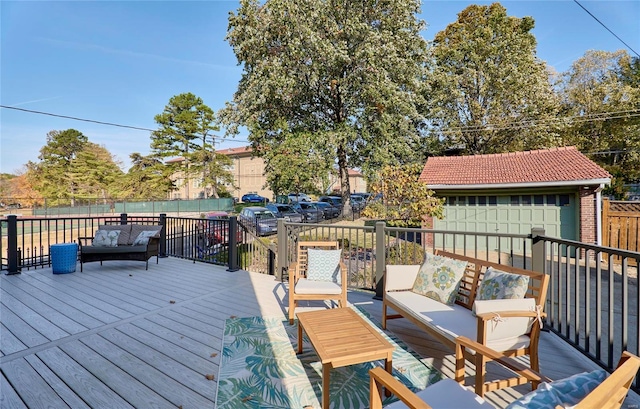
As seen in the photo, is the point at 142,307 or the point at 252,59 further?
the point at 252,59

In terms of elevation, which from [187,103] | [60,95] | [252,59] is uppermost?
[187,103]

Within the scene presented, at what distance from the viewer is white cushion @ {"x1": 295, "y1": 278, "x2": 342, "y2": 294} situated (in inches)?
134

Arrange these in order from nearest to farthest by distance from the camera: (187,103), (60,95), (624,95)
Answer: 1. (60,95)
2. (624,95)
3. (187,103)

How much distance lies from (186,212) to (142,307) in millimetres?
20161

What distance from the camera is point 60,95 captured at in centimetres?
1415

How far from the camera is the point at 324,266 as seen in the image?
12.5 ft

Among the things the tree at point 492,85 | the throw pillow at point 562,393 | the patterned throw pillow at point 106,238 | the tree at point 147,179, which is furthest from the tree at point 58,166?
the throw pillow at point 562,393

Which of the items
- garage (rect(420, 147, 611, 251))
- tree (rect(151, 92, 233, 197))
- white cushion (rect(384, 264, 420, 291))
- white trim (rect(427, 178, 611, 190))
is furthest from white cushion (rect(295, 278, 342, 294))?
tree (rect(151, 92, 233, 197))

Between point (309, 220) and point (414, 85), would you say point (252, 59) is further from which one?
point (309, 220)

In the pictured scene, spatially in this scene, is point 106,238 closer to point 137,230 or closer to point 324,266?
point 137,230

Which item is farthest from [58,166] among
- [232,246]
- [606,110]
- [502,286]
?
[606,110]

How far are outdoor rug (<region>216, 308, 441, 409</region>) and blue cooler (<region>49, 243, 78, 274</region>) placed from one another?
4.16 metres

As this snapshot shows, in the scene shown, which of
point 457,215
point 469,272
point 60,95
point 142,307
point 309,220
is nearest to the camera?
point 469,272

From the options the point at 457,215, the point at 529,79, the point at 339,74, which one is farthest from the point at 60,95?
the point at 529,79
